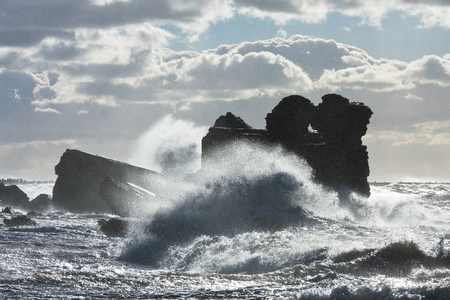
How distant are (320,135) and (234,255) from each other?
21.8m

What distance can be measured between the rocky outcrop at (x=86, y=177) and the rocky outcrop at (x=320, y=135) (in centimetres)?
611

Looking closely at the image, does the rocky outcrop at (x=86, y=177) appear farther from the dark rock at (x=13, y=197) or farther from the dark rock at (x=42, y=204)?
the dark rock at (x=13, y=197)

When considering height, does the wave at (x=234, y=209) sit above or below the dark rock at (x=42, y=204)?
above

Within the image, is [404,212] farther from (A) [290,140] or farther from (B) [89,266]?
(B) [89,266]

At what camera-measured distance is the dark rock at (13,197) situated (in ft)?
146

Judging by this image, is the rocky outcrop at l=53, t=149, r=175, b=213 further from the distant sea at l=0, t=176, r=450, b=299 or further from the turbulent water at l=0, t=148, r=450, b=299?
the distant sea at l=0, t=176, r=450, b=299

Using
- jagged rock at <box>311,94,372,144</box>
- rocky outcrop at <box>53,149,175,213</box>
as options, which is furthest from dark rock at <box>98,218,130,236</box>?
jagged rock at <box>311,94,372,144</box>

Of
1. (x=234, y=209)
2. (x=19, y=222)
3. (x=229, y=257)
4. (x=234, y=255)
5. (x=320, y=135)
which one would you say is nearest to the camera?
(x=229, y=257)

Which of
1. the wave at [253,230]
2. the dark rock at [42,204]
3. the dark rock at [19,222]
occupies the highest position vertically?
the wave at [253,230]

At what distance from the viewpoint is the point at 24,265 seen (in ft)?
41.4

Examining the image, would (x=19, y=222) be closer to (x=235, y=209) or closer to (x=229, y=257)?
(x=235, y=209)

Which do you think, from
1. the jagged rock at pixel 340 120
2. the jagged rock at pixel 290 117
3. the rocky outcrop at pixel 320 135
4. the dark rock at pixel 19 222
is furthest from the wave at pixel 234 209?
the jagged rock at pixel 340 120

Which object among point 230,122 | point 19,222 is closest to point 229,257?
point 19,222

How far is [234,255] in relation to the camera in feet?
41.1
